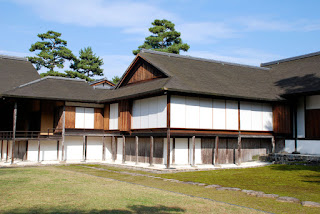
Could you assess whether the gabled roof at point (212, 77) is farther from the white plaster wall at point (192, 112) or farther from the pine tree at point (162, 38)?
the pine tree at point (162, 38)

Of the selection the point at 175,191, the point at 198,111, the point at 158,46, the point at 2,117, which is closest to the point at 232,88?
the point at 198,111

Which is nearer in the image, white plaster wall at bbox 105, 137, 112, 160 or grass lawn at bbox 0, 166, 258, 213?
grass lawn at bbox 0, 166, 258, 213

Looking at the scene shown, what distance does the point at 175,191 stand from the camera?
13.1 metres

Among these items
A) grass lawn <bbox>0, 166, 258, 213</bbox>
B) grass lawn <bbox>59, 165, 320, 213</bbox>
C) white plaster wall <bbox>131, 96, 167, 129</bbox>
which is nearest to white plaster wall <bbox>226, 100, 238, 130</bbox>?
white plaster wall <bbox>131, 96, 167, 129</bbox>

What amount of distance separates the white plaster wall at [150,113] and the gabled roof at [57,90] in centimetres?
498

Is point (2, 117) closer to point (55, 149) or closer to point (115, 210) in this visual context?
point (55, 149)

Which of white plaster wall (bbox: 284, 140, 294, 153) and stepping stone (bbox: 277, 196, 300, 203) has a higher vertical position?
white plaster wall (bbox: 284, 140, 294, 153)

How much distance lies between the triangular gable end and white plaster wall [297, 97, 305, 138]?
411 inches

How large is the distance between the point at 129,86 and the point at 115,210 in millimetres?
19820

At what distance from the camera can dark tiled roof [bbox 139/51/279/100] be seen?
22845mm

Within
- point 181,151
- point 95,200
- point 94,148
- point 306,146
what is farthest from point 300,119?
point 95,200

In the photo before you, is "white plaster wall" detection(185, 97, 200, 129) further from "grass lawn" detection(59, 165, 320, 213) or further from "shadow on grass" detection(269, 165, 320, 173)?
"grass lawn" detection(59, 165, 320, 213)

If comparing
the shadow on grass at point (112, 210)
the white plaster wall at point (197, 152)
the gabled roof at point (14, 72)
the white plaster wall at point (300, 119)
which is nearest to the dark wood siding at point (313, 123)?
the white plaster wall at point (300, 119)

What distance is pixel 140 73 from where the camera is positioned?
89.5 ft
